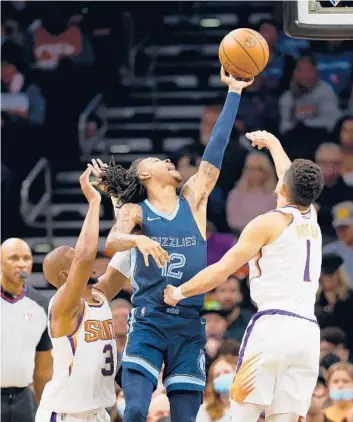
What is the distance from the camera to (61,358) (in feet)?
23.9

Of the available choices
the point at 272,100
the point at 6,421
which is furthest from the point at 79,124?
the point at 6,421

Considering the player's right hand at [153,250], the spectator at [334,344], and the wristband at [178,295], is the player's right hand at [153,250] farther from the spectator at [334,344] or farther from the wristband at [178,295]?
the spectator at [334,344]

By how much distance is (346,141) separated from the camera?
41.3ft

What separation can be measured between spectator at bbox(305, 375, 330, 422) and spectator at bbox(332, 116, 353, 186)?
3.01 meters

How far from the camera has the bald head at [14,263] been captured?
882cm

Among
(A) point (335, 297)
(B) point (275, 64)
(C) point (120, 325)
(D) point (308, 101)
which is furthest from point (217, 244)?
(B) point (275, 64)

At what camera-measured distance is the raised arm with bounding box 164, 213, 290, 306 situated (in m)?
6.67

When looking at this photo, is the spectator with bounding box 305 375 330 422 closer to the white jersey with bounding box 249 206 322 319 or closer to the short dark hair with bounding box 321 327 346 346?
the short dark hair with bounding box 321 327 346 346

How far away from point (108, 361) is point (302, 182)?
1533 mm

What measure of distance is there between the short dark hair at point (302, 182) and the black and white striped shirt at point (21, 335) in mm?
2757

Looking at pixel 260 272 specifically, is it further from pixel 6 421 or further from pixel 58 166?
pixel 58 166

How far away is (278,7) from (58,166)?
9.55 feet

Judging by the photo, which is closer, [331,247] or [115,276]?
[115,276]

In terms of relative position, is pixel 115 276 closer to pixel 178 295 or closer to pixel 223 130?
pixel 178 295
